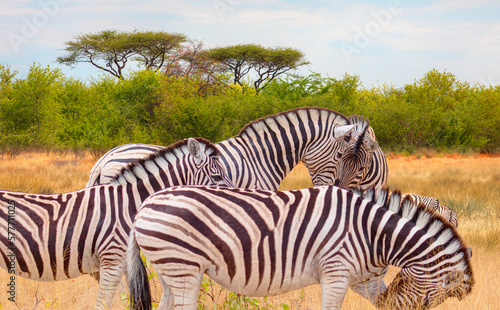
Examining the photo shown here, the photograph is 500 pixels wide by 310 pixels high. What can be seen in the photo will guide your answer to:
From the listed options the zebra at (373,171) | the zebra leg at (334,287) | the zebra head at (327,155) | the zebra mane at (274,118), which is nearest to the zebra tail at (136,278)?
the zebra leg at (334,287)

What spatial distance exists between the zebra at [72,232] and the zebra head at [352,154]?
293cm

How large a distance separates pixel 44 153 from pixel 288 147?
18923 millimetres

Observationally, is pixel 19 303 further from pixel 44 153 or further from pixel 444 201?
pixel 44 153

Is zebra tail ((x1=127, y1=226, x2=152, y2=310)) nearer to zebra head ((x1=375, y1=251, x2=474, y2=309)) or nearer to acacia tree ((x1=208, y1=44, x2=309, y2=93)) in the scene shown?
zebra head ((x1=375, y1=251, x2=474, y2=309))

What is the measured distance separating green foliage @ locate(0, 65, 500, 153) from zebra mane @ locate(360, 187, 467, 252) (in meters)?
17.2

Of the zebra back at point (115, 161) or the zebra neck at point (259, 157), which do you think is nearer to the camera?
the zebra neck at point (259, 157)

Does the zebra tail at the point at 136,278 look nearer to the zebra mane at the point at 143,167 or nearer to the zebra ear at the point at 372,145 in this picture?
the zebra mane at the point at 143,167

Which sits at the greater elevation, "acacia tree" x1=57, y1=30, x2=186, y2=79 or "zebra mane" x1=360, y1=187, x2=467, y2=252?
"acacia tree" x1=57, y1=30, x2=186, y2=79

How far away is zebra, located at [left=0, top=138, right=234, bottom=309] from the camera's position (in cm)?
428

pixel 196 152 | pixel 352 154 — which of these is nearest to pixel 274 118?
pixel 352 154

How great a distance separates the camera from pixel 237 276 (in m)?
3.46

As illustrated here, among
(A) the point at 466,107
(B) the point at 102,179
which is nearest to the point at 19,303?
(B) the point at 102,179

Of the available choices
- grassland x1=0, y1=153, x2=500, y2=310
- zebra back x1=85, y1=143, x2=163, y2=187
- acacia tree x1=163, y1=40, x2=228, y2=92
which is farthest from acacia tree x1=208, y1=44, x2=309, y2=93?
zebra back x1=85, y1=143, x2=163, y2=187

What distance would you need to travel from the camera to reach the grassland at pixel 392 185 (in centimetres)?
481
